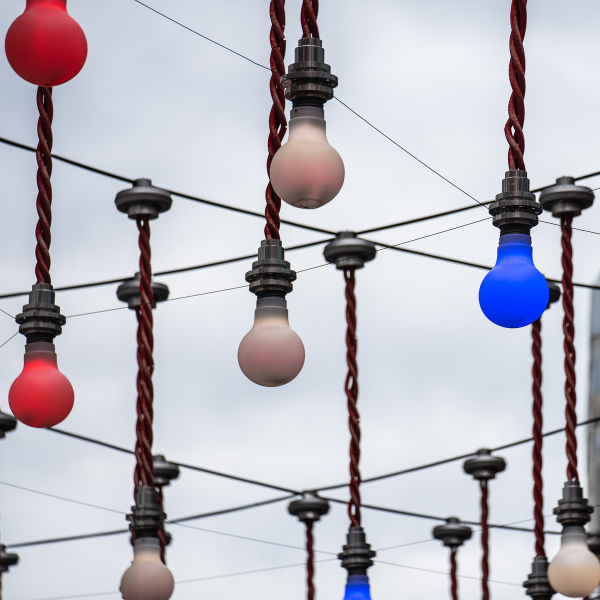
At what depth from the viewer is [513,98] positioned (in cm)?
272

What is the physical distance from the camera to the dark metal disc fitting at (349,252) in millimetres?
5199

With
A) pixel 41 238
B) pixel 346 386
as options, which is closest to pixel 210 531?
pixel 346 386

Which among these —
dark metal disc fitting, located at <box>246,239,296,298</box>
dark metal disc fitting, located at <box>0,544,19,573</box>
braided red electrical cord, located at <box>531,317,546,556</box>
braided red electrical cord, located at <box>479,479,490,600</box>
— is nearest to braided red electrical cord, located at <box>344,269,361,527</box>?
braided red electrical cord, located at <box>531,317,546,556</box>

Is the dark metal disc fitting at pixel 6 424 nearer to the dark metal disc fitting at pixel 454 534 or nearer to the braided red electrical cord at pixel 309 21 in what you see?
the dark metal disc fitting at pixel 454 534

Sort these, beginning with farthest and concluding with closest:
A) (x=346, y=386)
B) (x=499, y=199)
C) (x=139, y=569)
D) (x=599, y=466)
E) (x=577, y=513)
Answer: (x=599, y=466) < (x=346, y=386) < (x=577, y=513) < (x=139, y=569) < (x=499, y=199)

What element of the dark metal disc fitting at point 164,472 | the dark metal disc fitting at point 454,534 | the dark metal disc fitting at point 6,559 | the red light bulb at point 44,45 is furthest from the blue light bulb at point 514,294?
the dark metal disc fitting at point 6,559

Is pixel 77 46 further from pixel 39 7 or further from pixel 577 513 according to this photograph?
pixel 577 513

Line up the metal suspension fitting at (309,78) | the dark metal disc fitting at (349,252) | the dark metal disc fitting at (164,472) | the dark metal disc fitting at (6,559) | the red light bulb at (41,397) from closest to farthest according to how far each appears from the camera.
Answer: the metal suspension fitting at (309,78)
the red light bulb at (41,397)
the dark metal disc fitting at (349,252)
the dark metal disc fitting at (164,472)
the dark metal disc fitting at (6,559)

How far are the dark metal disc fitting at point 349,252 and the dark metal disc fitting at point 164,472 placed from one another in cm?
151

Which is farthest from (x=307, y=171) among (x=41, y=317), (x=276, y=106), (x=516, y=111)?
(x=41, y=317)

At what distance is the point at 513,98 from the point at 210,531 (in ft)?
15.0

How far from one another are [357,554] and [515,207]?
2.03m

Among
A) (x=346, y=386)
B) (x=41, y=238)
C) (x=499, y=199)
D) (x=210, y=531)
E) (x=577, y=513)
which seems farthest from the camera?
(x=210, y=531)

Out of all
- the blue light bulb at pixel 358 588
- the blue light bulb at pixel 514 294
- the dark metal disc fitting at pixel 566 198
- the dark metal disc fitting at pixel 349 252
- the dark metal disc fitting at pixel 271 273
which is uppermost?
the dark metal disc fitting at pixel 566 198
